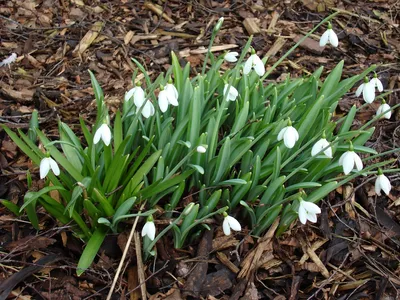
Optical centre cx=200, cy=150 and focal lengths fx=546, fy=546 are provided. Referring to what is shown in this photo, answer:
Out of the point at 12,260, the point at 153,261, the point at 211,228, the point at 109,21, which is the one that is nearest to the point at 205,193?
the point at 211,228

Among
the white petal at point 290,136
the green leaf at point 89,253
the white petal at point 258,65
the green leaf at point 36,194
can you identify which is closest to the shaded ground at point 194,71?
the green leaf at point 89,253

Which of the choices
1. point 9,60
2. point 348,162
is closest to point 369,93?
point 348,162

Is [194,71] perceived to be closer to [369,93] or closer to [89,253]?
[369,93]

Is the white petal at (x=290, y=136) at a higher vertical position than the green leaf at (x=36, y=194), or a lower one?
higher

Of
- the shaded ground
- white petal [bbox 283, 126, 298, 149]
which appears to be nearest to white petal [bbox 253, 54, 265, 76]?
white petal [bbox 283, 126, 298, 149]

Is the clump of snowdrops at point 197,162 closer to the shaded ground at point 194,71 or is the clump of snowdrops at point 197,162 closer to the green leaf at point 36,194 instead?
the green leaf at point 36,194

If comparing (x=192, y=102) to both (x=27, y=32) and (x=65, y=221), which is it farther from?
(x=27, y=32)

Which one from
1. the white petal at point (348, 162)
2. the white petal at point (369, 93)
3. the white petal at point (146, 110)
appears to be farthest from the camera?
the white petal at point (369, 93)
